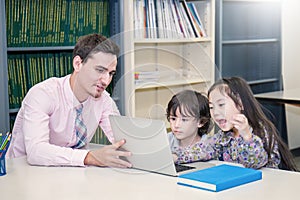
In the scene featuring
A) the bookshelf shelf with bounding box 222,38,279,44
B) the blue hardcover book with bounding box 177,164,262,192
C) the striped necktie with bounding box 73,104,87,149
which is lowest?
the blue hardcover book with bounding box 177,164,262,192

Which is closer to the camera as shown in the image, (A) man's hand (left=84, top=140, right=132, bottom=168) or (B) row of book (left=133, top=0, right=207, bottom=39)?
(A) man's hand (left=84, top=140, right=132, bottom=168)

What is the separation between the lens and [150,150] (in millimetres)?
1722

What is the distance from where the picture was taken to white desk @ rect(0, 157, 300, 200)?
1.48m

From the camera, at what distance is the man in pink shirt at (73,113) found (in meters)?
1.87

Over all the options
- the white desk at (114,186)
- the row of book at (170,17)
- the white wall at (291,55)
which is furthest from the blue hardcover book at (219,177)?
the white wall at (291,55)

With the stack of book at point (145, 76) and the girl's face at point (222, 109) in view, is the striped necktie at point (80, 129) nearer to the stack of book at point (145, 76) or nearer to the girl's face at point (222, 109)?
the stack of book at point (145, 76)

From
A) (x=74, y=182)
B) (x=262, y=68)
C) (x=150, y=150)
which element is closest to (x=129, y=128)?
(x=150, y=150)

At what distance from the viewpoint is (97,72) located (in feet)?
6.25

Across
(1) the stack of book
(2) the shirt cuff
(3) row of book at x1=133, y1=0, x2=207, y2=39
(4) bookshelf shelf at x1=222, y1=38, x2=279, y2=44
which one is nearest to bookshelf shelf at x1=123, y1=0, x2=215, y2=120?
(1) the stack of book

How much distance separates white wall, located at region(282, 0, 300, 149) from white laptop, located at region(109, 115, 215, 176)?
3507 millimetres

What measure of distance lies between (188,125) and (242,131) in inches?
7.6

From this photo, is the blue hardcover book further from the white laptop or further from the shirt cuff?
the shirt cuff

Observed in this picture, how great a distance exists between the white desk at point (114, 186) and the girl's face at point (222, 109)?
0.22 m

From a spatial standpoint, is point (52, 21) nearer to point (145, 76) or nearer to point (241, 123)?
point (145, 76)
